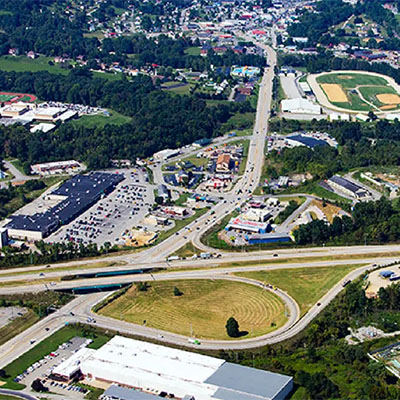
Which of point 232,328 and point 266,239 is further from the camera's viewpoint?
point 266,239

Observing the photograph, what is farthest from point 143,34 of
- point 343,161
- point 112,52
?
point 343,161

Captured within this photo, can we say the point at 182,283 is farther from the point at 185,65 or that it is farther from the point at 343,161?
the point at 185,65

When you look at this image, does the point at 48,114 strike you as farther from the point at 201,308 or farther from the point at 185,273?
the point at 201,308

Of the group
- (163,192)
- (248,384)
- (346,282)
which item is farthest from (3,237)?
(248,384)

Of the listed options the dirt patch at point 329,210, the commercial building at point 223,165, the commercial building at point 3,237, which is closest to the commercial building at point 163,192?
the commercial building at point 223,165

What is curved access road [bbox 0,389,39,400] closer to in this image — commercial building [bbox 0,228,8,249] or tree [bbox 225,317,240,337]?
tree [bbox 225,317,240,337]
